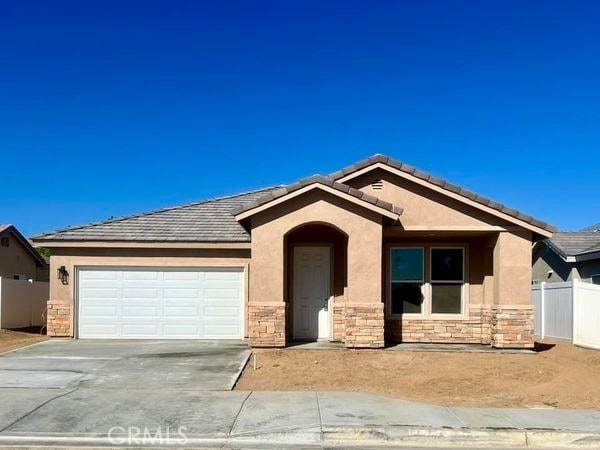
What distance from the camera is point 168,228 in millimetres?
18391

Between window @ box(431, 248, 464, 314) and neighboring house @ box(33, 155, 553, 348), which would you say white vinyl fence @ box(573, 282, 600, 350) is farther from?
window @ box(431, 248, 464, 314)

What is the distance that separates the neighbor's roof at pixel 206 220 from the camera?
14.3 meters

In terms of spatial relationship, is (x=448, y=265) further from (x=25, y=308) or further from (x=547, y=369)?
(x=25, y=308)

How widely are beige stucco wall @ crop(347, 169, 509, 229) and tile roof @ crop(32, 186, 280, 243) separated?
4.64 meters

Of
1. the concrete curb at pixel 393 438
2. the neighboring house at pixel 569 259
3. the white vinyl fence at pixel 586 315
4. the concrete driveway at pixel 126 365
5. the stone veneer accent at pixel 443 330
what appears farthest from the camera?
the neighboring house at pixel 569 259

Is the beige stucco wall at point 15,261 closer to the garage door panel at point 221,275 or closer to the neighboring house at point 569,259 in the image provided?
the garage door panel at point 221,275

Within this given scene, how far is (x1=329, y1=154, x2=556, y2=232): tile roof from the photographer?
14859mm

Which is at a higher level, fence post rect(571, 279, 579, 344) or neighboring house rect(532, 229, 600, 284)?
neighboring house rect(532, 229, 600, 284)

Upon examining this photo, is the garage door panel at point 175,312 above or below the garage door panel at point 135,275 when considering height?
below

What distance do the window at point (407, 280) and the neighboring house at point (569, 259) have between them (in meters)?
5.71

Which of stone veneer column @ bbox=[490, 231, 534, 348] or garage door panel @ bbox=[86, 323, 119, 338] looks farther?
garage door panel @ bbox=[86, 323, 119, 338]

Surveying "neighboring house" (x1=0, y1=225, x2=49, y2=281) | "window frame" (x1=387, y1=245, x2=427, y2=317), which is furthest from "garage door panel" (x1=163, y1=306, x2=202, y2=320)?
"neighboring house" (x1=0, y1=225, x2=49, y2=281)

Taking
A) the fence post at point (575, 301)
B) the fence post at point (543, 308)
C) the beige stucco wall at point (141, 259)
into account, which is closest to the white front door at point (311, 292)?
the beige stucco wall at point (141, 259)

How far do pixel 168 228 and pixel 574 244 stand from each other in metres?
16.5
